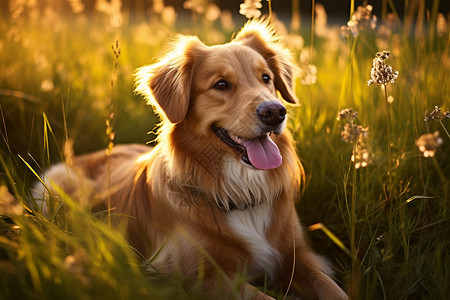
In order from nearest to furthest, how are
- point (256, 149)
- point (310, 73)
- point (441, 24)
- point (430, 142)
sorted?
point (430, 142), point (256, 149), point (310, 73), point (441, 24)

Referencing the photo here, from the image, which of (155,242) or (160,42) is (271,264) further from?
(160,42)

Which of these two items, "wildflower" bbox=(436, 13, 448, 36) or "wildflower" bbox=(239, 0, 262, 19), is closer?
"wildflower" bbox=(239, 0, 262, 19)

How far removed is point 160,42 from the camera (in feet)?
23.5

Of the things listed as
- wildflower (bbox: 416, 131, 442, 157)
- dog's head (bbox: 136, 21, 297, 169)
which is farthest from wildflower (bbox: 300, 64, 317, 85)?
wildflower (bbox: 416, 131, 442, 157)

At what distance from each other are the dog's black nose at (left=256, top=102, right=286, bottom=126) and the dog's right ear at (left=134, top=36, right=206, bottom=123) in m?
0.54

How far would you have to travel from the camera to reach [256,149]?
2660 mm

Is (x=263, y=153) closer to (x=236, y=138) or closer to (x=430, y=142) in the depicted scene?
(x=236, y=138)

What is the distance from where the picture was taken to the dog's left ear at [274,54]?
3238 millimetres

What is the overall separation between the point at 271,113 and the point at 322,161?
3.26 ft

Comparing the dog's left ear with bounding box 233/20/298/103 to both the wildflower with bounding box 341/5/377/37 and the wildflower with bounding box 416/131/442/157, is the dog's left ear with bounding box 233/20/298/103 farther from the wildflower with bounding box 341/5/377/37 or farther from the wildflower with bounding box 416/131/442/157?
the wildflower with bounding box 416/131/442/157

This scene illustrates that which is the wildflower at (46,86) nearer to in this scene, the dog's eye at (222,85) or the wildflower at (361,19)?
the dog's eye at (222,85)

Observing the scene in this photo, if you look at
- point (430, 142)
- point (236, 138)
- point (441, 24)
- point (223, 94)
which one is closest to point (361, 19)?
point (223, 94)

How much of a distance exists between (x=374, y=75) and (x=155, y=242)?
5.94 feet

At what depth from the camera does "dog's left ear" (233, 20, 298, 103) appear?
3.24m
